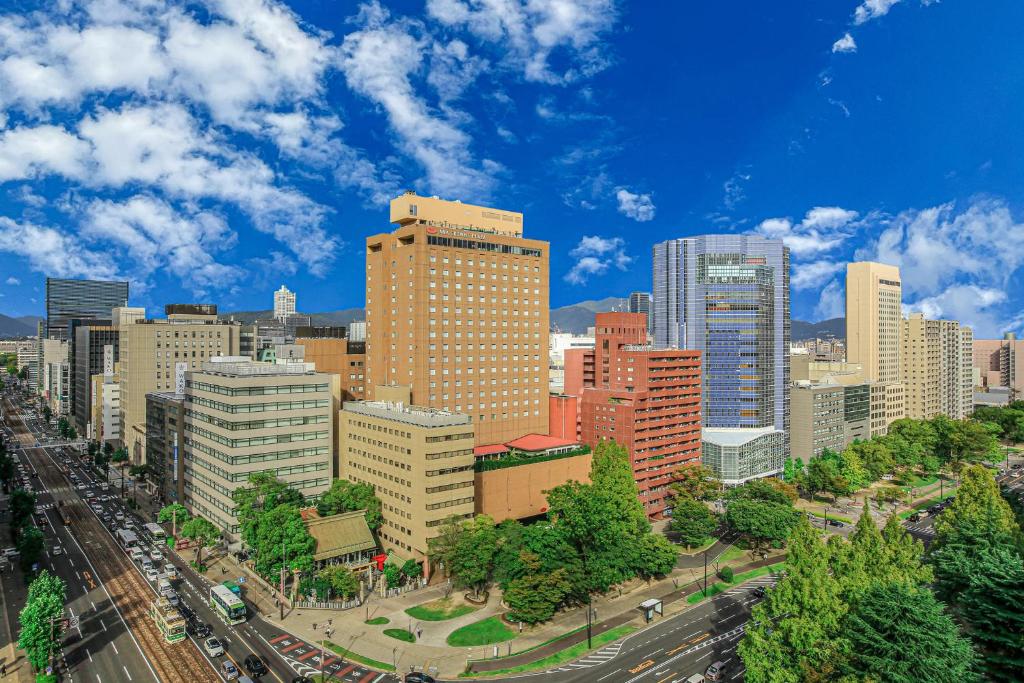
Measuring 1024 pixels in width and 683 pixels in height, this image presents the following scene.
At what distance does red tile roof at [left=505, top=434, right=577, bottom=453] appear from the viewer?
426 ft

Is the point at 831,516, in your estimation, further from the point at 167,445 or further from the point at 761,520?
the point at 167,445

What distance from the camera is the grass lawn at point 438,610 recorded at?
8694cm

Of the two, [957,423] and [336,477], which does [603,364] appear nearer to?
[336,477]

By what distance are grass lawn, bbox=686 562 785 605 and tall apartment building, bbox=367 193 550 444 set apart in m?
59.0

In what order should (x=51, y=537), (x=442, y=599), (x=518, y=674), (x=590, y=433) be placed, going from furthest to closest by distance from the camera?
(x=590, y=433), (x=51, y=537), (x=442, y=599), (x=518, y=674)

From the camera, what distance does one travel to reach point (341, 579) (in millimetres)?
87562

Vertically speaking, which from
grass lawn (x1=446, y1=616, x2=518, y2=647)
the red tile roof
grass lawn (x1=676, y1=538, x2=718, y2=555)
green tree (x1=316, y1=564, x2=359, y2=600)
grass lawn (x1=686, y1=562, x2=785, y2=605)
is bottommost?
grass lawn (x1=686, y1=562, x2=785, y2=605)

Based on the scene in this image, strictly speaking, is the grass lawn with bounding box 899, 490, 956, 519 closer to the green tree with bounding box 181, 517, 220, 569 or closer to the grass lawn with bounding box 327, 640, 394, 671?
the grass lawn with bounding box 327, 640, 394, 671

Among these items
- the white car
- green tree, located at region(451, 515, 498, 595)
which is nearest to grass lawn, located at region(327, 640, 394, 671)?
the white car

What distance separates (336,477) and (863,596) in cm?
9743

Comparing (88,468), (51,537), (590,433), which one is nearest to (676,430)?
(590,433)

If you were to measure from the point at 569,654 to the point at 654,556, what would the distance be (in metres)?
25.7

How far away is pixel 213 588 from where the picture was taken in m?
86.9

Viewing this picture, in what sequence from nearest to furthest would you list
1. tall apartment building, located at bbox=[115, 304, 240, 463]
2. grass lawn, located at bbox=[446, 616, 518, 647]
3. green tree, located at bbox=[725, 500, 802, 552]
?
grass lawn, located at bbox=[446, 616, 518, 647] < green tree, located at bbox=[725, 500, 802, 552] < tall apartment building, located at bbox=[115, 304, 240, 463]
